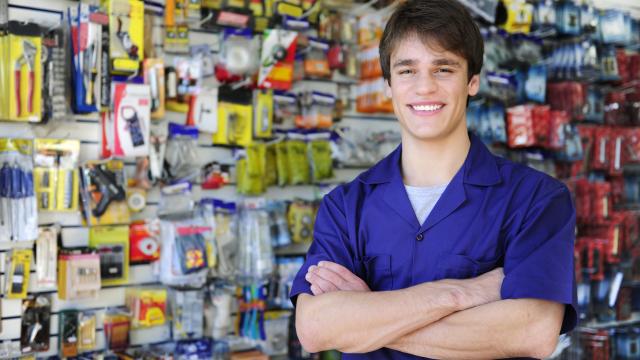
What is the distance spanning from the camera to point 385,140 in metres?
4.83

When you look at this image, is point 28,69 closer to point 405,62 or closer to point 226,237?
point 226,237

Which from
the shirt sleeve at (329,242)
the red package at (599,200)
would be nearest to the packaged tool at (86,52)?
the shirt sleeve at (329,242)

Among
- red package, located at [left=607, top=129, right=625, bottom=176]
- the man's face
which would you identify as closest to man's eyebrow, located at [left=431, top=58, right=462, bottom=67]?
the man's face

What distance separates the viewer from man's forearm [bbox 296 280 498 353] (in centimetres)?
167

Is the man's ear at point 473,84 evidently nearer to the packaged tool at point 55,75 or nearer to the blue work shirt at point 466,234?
the blue work shirt at point 466,234

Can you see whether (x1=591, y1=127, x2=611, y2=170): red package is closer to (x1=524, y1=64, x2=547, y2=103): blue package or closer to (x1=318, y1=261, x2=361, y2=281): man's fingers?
(x1=524, y1=64, x2=547, y2=103): blue package

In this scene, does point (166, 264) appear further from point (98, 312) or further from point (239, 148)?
point (239, 148)

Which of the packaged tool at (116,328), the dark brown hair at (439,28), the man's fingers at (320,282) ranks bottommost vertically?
the packaged tool at (116,328)

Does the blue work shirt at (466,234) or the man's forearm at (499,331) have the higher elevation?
the blue work shirt at (466,234)

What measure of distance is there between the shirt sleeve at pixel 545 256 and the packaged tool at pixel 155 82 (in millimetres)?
2607

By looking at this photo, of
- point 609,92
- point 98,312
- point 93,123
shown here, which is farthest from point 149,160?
point 609,92

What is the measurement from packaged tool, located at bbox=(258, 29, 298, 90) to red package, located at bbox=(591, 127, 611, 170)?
273cm

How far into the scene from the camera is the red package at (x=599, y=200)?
17.5ft

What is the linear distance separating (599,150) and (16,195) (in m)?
4.39
